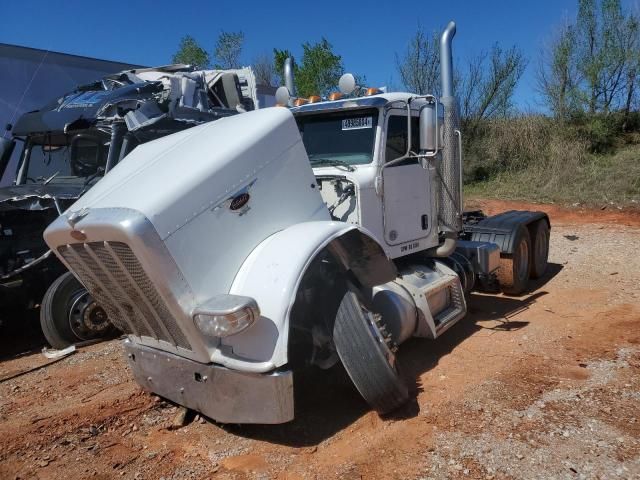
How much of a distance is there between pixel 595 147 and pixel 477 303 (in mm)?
15681

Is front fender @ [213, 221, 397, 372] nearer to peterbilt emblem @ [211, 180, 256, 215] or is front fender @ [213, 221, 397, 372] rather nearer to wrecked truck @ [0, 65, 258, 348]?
peterbilt emblem @ [211, 180, 256, 215]

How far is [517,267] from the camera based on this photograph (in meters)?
7.18

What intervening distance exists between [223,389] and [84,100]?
199 inches

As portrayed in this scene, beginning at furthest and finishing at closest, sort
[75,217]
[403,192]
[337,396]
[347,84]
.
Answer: [347,84], [403,192], [337,396], [75,217]

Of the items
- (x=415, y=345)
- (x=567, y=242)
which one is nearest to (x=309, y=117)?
(x=415, y=345)

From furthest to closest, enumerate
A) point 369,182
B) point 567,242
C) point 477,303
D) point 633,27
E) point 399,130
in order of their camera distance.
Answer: point 633,27 < point 567,242 < point 477,303 < point 399,130 < point 369,182

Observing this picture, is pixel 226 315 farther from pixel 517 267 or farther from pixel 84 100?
pixel 517 267

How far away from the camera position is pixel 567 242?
1072 cm

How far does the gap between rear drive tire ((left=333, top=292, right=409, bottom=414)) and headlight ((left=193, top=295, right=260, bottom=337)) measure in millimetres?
728

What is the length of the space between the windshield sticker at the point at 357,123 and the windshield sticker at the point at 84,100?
3.43 meters

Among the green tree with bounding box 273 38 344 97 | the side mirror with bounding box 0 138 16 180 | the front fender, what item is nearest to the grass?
the green tree with bounding box 273 38 344 97

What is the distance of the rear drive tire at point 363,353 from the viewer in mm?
3400

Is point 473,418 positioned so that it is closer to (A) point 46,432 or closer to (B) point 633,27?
(A) point 46,432

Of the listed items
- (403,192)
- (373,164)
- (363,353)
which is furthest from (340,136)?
(363,353)
